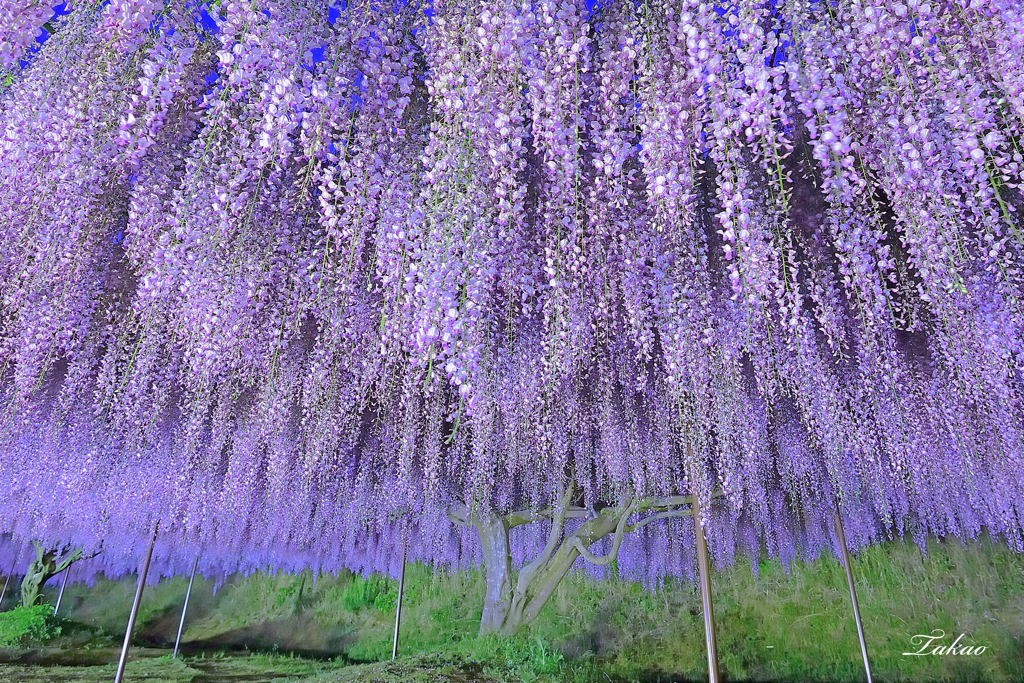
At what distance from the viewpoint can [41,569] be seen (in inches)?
341

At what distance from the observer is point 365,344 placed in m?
2.87

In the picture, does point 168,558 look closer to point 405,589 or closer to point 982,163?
point 405,589

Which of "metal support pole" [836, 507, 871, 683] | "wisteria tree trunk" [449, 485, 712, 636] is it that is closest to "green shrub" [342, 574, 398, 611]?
"wisteria tree trunk" [449, 485, 712, 636]

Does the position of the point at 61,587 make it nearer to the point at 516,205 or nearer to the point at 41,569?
the point at 41,569

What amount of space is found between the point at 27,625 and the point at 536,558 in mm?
7591

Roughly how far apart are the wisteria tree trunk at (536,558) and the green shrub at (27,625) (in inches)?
259

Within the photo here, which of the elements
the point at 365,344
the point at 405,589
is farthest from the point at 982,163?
the point at 405,589

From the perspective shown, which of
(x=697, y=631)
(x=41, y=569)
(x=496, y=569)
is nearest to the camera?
(x=496, y=569)

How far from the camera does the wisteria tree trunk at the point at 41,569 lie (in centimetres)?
858

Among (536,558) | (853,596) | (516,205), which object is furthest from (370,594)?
(516,205)

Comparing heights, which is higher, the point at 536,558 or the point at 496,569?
the point at 536,558

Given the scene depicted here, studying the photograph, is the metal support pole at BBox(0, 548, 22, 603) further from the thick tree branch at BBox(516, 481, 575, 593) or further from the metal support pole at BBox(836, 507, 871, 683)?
the metal support pole at BBox(836, 507, 871, 683)

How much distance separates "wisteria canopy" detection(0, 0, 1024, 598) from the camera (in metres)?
1.71

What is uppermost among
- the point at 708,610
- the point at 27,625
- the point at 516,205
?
the point at 516,205
